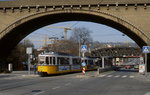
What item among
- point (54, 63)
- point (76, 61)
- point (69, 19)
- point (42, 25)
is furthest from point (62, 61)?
point (42, 25)

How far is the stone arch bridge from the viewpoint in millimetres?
49344

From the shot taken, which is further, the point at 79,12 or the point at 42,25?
the point at 42,25

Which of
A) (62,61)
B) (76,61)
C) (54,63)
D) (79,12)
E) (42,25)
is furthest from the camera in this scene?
(42,25)

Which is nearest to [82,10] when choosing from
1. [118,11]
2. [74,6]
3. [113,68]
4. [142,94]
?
[74,6]

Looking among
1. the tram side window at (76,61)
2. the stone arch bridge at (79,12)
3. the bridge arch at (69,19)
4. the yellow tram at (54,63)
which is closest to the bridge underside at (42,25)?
the bridge arch at (69,19)

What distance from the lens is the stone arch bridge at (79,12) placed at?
49344 mm

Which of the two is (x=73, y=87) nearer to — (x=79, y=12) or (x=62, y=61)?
(x=62, y=61)

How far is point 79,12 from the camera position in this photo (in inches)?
1999

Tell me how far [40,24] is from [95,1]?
14107 millimetres

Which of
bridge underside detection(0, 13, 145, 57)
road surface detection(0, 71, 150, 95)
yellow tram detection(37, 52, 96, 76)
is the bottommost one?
road surface detection(0, 71, 150, 95)

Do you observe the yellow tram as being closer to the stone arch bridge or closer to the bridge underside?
the stone arch bridge

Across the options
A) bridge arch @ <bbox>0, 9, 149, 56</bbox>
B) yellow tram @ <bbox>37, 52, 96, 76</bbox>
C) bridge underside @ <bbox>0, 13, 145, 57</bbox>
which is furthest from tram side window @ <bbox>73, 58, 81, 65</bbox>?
bridge underside @ <bbox>0, 13, 145, 57</bbox>

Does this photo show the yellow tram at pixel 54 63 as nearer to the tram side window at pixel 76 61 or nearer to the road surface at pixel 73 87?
the tram side window at pixel 76 61

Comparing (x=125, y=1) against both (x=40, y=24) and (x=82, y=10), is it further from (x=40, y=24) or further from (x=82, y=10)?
(x=40, y=24)
